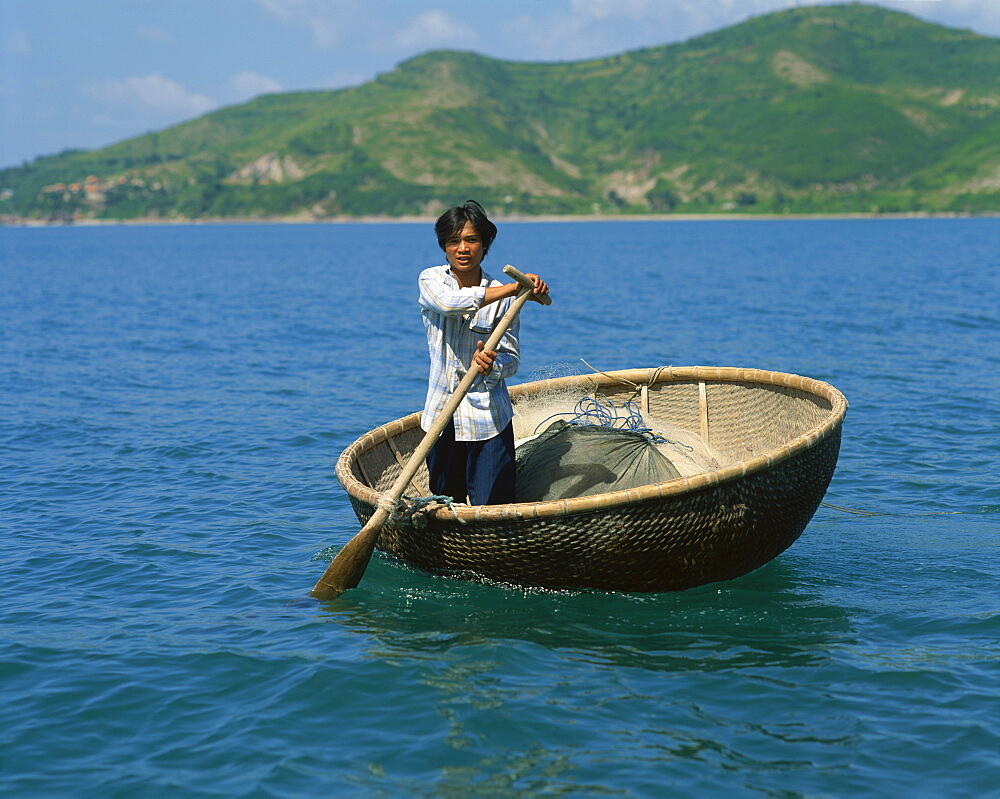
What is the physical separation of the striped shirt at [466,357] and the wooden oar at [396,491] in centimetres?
11

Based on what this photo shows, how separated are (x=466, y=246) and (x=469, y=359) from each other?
737 millimetres

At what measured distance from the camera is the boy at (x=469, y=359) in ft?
20.8

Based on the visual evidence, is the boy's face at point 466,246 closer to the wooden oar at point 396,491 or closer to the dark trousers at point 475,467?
the wooden oar at point 396,491

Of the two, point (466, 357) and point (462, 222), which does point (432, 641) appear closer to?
point (466, 357)

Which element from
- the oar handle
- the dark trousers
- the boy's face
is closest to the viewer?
the oar handle

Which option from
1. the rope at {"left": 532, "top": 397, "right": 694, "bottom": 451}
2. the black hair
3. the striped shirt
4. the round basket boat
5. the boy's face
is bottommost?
the round basket boat

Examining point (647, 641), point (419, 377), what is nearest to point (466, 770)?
point (647, 641)

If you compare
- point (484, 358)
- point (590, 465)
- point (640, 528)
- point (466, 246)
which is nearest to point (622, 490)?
point (640, 528)

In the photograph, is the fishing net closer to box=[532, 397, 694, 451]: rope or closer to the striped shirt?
box=[532, 397, 694, 451]: rope

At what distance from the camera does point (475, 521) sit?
6.46m

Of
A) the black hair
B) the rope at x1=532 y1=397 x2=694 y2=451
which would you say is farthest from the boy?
the rope at x1=532 y1=397 x2=694 y2=451

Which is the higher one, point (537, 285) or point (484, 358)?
point (537, 285)

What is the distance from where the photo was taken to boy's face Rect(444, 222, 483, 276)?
6.38m

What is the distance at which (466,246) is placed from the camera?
6387 mm
